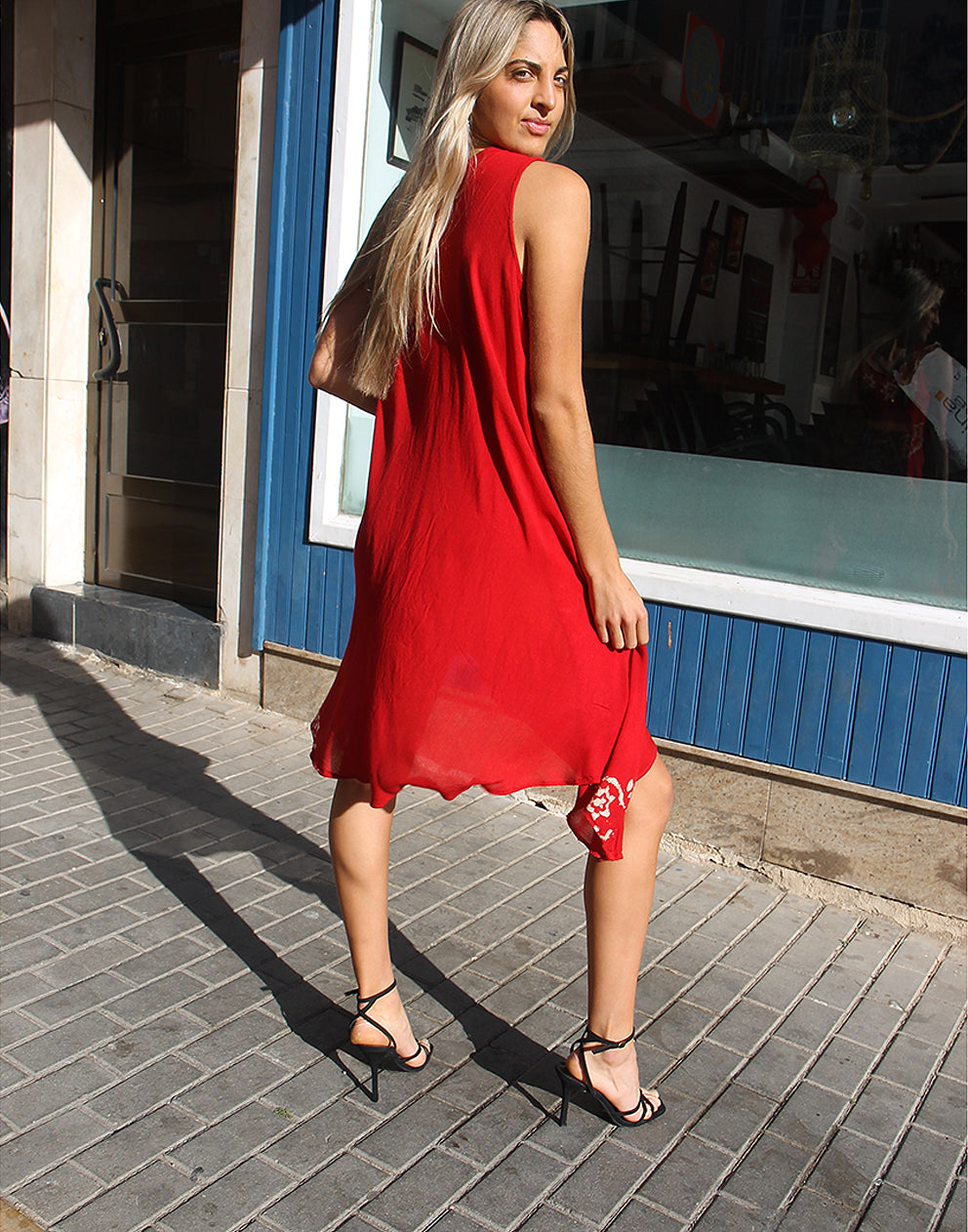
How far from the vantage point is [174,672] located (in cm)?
532

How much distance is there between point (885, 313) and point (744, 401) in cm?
56

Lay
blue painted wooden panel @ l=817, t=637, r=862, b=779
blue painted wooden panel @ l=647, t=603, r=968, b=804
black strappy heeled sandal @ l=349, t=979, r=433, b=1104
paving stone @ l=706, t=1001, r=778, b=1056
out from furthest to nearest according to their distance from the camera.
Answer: blue painted wooden panel @ l=817, t=637, r=862, b=779
blue painted wooden panel @ l=647, t=603, r=968, b=804
paving stone @ l=706, t=1001, r=778, b=1056
black strappy heeled sandal @ l=349, t=979, r=433, b=1104

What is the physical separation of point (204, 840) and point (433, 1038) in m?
1.36

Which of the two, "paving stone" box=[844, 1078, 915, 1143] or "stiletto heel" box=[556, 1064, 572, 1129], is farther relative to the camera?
"paving stone" box=[844, 1078, 915, 1143]

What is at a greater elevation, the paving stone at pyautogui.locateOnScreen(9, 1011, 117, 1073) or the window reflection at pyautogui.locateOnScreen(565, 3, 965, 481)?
the window reflection at pyautogui.locateOnScreen(565, 3, 965, 481)

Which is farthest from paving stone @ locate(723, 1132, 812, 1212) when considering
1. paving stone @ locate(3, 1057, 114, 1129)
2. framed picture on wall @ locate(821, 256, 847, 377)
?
framed picture on wall @ locate(821, 256, 847, 377)

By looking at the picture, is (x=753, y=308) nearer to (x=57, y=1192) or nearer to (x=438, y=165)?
(x=438, y=165)

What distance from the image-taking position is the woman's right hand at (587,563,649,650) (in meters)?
2.02

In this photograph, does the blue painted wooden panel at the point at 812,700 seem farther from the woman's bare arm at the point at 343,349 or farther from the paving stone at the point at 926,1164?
the woman's bare arm at the point at 343,349

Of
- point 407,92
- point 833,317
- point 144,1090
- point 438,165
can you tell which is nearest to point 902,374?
point 833,317

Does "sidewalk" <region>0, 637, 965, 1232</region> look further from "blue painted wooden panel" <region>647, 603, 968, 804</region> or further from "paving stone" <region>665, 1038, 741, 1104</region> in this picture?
"blue painted wooden panel" <region>647, 603, 968, 804</region>

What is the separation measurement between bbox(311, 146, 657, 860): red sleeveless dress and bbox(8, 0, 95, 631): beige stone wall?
14.4 ft

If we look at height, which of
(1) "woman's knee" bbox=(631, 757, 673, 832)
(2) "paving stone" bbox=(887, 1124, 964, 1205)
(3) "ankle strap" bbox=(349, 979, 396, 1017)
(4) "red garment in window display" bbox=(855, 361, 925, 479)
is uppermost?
(4) "red garment in window display" bbox=(855, 361, 925, 479)

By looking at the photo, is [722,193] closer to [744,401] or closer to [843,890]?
[744,401]
